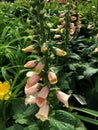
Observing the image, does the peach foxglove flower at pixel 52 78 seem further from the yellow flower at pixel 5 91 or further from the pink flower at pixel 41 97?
the yellow flower at pixel 5 91

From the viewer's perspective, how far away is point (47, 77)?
204 cm

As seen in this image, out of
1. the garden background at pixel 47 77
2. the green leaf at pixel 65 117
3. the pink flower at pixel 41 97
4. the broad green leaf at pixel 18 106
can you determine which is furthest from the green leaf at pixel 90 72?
the pink flower at pixel 41 97

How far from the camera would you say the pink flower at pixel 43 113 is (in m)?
1.93

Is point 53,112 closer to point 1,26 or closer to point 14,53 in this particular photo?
point 14,53

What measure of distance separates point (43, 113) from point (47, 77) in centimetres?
20

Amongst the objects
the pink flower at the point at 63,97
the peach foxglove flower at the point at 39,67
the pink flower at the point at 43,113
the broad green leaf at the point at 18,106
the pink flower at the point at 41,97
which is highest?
the peach foxglove flower at the point at 39,67

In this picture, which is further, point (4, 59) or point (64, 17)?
point (4, 59)

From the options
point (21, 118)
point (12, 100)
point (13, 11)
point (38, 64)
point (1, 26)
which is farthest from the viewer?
point (13, 11)

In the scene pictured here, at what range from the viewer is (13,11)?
19.9 ft

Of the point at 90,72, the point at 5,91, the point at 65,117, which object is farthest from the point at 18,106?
the point at 90,72

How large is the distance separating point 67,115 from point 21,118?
1.01ft

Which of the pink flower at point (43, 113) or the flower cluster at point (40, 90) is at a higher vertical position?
the flower cluster at point (40, 90)

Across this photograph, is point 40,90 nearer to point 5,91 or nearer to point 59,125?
point 59,125

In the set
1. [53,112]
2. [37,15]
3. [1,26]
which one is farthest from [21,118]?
[1,26]
